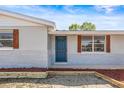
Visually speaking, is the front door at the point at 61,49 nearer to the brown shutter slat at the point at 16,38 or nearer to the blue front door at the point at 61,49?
the blue front door at the point at 61,49

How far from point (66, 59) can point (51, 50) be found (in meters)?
1.17

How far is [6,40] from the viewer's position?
1473 centimetres

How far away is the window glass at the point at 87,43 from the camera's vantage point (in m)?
16.9

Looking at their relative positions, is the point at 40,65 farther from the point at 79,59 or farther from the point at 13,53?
the point at 79,59

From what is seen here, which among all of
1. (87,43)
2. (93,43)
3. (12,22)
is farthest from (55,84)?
(93,43)

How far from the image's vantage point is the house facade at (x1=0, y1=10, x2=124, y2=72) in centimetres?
1439

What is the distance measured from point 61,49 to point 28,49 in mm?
3189

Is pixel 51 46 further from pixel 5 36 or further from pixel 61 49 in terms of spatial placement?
pixel 5 36

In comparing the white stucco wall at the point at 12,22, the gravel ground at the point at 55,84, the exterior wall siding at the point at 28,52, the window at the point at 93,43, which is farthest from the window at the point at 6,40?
the window at the point at 93,43

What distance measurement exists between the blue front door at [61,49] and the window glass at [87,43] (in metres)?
1.22

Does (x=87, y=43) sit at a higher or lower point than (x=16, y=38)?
lower

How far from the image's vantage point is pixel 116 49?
16.8 m

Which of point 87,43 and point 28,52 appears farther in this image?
point 87,43
